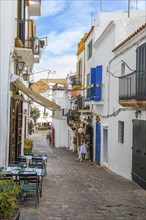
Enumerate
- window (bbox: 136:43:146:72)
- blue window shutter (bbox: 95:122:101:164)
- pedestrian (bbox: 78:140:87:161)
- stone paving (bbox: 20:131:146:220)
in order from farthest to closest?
pedestrian (bbox: 78:140:87:161), blue window shutter (bbox: 95:122:101:164), window (bbox: 136:43:146:72), stone paving (bbox: 20:131:146:220)

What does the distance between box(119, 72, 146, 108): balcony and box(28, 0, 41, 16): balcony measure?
1197cm

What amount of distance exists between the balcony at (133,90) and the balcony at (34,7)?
1197 centimetres

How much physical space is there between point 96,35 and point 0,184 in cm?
2095

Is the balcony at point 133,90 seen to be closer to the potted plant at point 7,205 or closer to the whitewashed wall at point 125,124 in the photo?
the whitewashed wall at point 125,124

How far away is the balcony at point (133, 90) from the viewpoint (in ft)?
44.8

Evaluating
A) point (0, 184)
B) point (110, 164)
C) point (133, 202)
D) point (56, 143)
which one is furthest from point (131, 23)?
point (56, 143)

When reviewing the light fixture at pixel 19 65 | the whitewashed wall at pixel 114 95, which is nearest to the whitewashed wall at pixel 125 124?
the whitewashed wall at pixel 114 95

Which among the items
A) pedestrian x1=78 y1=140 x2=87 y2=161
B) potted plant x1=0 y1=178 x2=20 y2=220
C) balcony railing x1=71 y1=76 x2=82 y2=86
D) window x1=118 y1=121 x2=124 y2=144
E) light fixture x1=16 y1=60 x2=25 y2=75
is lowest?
pedestrian x1=78 y1=140 x2=87 y2=161

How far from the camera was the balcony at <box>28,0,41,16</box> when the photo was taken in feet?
86.6

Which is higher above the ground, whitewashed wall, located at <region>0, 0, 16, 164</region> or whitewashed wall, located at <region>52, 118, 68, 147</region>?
whitewashed wall, located at <region>0, 0, 16, 164</region>

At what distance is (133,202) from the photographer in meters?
11.7

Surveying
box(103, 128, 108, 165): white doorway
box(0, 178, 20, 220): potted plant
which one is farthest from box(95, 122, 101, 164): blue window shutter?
box(0, 178, 20, 220): potted plant

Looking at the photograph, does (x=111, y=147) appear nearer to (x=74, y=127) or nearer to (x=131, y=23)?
(x=131, y=23)

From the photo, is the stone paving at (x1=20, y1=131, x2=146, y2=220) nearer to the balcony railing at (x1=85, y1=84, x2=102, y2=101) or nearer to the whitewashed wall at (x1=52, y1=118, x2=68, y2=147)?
the balcony railing at (x1=85, y1=84, x2=102, y2=101)
